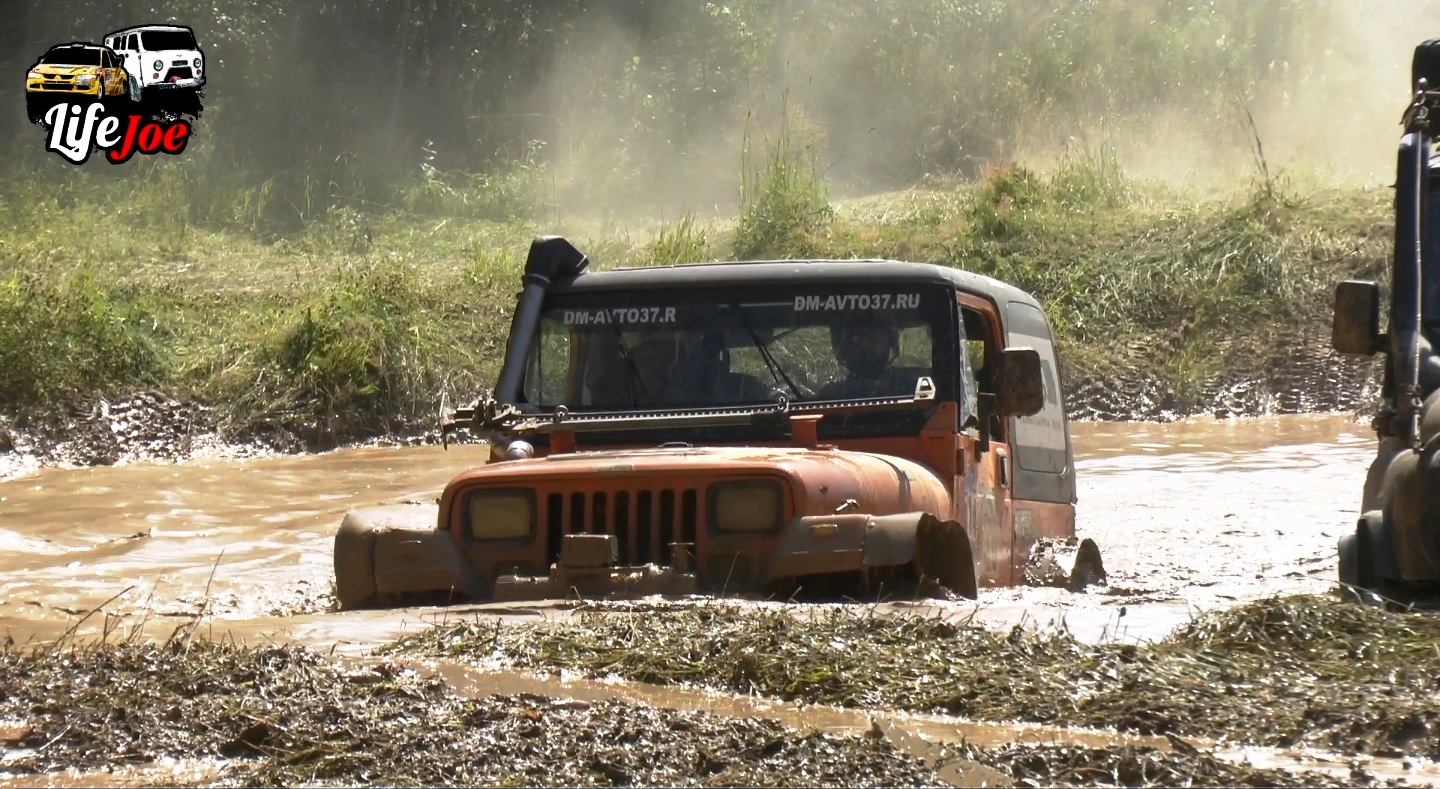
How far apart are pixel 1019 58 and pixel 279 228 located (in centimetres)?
1153

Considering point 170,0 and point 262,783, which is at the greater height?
point 170,0

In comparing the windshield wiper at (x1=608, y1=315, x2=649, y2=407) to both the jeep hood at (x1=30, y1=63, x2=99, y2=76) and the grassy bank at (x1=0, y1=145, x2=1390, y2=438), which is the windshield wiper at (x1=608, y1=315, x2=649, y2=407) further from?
the jeep hood at (x1=30, y1=63, x2=99, y2=76)

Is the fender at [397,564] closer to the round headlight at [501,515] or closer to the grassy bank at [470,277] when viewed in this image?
the round headlight at [501,515]

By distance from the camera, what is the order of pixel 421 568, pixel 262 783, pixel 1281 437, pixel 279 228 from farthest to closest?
pixel 279 228 → pixel 1281 437 → pixel 421 568 → pixel 262 783

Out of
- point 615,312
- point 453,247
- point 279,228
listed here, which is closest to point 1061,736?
point 615,312

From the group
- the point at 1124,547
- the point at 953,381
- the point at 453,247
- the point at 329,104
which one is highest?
the point at 329,104

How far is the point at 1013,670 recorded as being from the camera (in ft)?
14.7

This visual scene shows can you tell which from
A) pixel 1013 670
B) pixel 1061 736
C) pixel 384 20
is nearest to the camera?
pixel 1061 736

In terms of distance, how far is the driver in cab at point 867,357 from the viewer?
6590 millimetres

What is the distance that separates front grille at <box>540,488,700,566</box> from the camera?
5.79m

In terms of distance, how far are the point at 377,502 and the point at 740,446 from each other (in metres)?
4.71

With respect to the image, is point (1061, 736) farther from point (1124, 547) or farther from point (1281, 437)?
point (1281, 437)

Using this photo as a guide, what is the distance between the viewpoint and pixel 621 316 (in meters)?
6.89

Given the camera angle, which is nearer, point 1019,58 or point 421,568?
point 421,568
